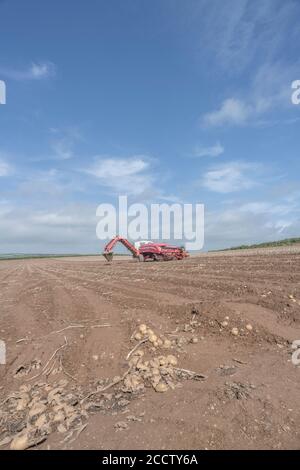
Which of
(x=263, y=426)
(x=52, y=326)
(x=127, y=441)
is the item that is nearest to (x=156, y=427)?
(x=127, y=441)

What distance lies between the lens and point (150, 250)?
36.3 metres

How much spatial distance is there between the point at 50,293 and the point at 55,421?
30.9 ft

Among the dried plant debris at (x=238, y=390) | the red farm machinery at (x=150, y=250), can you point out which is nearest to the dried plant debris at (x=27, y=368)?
the dried plant debris at (x=238, y=390)

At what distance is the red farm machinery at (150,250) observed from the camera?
35625mm

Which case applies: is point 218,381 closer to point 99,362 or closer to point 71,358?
point 99,362

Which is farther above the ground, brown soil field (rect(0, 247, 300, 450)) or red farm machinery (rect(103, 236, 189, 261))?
red farm machinery (rect(103, 236, 189, 261))

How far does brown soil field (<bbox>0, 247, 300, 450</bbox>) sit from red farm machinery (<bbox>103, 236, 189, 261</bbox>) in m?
25.4

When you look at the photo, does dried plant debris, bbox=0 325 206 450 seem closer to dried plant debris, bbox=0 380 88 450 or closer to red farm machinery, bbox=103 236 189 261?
dried plant debris, bbox=0 380 88 450

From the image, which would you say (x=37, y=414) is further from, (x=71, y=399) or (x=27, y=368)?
(x=27, y=368)

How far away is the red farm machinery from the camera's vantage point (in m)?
35.6

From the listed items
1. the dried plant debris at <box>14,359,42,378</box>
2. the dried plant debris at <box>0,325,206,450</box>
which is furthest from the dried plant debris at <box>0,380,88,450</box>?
the dried plant debris at <box>14,359,42,378</box>

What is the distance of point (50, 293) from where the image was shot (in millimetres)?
13477

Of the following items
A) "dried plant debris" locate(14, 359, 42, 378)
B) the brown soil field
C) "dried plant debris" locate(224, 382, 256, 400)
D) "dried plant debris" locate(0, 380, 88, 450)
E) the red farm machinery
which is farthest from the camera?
the red farm machinery

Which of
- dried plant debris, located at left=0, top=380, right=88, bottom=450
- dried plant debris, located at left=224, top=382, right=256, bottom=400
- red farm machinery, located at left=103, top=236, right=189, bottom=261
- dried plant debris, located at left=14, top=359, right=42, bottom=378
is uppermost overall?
red farm machinery, located at left=103, top=236, right=189, bottom=261
